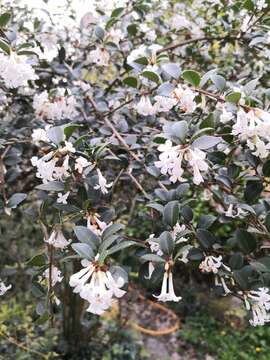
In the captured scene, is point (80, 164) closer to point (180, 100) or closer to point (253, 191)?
point (180, 100)

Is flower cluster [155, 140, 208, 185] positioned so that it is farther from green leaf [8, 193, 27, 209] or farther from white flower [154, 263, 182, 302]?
green leaf [8, 193, 27, 209]

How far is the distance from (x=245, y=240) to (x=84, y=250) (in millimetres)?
463

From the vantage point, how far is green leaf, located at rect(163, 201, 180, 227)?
0.97 meters

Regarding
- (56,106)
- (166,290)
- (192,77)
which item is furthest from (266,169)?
(56,106)

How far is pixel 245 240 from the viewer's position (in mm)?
1085

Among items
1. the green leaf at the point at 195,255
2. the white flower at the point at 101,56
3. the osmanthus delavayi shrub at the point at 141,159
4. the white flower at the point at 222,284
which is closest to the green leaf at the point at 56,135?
the osmanthus delavayi shrub at the point at 141,159

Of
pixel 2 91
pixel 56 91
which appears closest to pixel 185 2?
pixel 56 91

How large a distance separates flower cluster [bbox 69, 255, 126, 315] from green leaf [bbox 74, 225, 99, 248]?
0.15 ft

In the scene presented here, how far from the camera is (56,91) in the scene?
1.61 meters

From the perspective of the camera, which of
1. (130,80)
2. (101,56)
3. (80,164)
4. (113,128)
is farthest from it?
(101,56)

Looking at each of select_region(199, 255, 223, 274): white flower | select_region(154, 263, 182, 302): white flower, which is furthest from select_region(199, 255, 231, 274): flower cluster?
select_region(154, 263, 182, 302): white flower

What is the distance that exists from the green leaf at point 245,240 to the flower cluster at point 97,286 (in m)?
0.40

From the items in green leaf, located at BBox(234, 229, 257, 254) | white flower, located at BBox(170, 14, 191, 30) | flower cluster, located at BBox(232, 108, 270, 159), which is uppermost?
flower cluster, located at BBox(232, 108, 270, 159)

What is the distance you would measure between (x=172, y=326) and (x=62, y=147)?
301 centimetres
